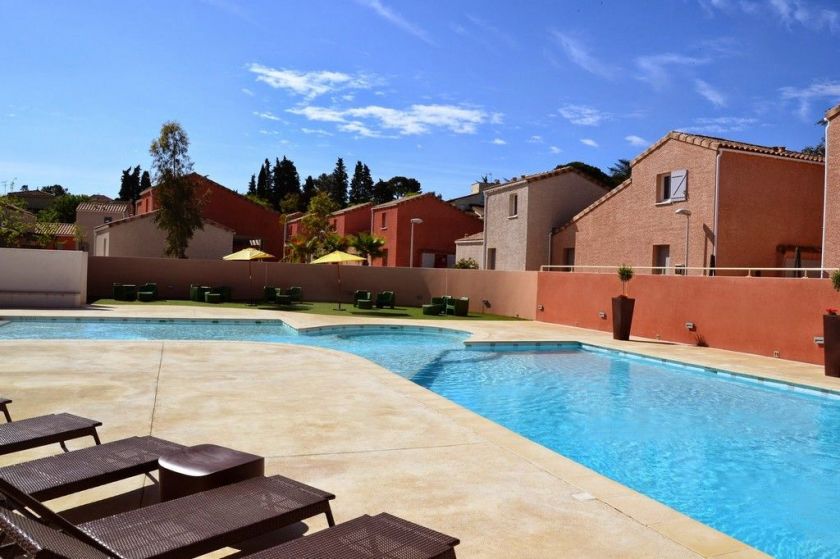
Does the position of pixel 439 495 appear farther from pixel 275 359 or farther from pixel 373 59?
pixel 373 59

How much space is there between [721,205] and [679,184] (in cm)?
214

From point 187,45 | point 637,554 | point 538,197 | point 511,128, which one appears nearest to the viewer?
point 637,554

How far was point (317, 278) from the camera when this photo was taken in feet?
104

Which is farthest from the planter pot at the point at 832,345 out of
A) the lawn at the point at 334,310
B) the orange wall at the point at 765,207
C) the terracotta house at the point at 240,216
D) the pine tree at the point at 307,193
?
the pine tree at the point at 307,193

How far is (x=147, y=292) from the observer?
88.1 ft

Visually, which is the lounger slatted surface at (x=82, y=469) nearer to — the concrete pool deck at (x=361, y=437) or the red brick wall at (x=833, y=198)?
the concrete pool deck at (x=361, y=437)

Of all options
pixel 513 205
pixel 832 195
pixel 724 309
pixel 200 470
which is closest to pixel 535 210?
pixel 513 205

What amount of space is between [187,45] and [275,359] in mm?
7774

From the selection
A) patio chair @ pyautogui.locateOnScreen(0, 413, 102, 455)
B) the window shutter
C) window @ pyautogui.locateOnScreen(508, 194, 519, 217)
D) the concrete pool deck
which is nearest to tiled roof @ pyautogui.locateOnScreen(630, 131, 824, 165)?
the window shutter

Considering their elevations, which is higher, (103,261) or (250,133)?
(250,133)

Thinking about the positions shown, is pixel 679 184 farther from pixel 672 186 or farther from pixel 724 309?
pixel 724 309

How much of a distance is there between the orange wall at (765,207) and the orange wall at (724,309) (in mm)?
4320

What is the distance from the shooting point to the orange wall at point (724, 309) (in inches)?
554

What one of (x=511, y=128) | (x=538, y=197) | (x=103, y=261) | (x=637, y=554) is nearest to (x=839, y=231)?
(x=511, y=128)
